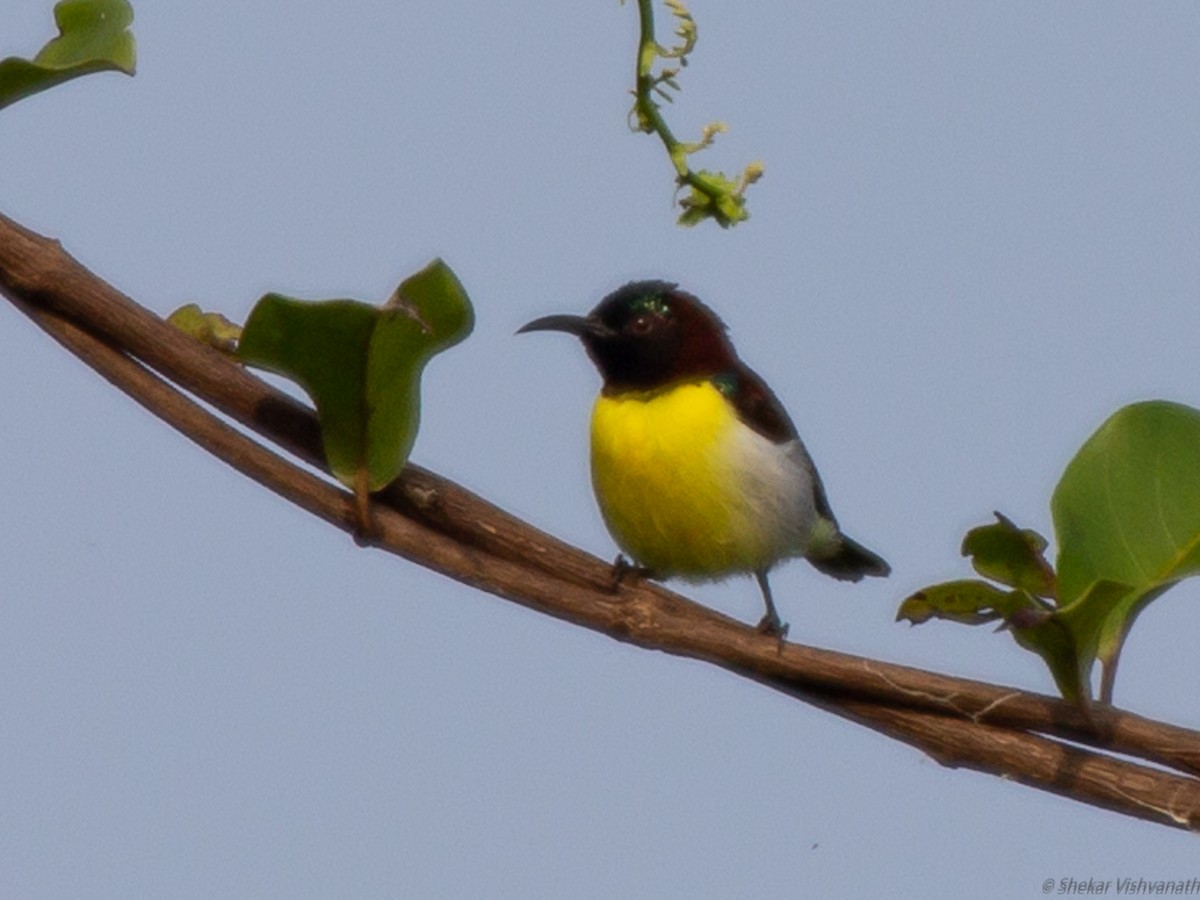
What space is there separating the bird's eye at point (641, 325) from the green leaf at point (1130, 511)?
1831 mm

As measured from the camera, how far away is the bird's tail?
14.8 feet

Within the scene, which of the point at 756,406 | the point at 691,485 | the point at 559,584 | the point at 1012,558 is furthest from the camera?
the point at 756,406

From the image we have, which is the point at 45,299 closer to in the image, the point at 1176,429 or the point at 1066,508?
the point at 1066,508

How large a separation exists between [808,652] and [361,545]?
0.55 metres

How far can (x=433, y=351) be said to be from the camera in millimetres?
2131

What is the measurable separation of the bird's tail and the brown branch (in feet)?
8.00

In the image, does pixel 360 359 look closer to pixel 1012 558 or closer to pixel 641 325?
pixel 1012 558

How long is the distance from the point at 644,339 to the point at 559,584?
81.8 inches

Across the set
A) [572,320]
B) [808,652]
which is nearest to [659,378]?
[572,320]

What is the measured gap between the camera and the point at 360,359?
2139 mm

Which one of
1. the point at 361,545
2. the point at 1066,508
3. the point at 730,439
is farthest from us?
the point at 730,439

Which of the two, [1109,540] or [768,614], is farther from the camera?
[768,614]

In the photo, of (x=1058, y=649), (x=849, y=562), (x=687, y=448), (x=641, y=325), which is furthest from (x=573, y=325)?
(x=1058, y=649)

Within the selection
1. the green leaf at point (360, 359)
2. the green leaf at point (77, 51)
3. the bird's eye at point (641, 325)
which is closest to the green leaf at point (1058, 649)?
the green leaf at point (360, 359)
